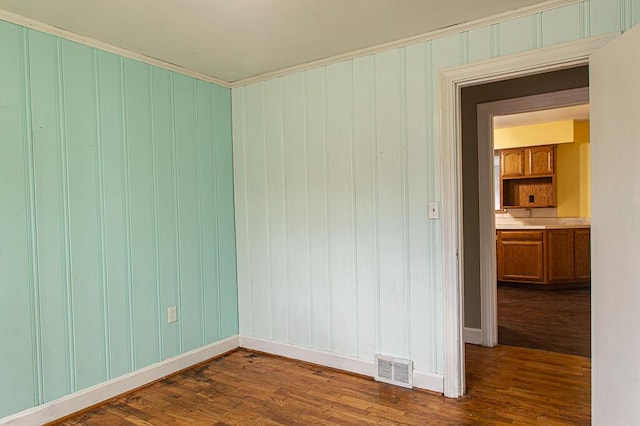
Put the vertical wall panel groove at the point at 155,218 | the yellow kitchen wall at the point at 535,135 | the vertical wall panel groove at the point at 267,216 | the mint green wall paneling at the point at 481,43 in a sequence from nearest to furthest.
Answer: the mint green wall paneling at the point at 481,43 < the vertical wall panel groove at the point at 155,218 < the vertical wall panel groove at the point at 267,216 < the yellow kitchen wall at the point at 535,135

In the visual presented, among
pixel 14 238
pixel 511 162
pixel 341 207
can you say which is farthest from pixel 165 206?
pixel 511 162

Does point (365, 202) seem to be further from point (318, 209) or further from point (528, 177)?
point (528, 177)

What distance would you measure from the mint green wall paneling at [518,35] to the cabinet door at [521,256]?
430 cm

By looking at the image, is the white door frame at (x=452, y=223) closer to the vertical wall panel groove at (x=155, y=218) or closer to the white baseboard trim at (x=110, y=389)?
the white baseboard trim at (x=110, y=389)

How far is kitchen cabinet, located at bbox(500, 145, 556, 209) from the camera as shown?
6.43m

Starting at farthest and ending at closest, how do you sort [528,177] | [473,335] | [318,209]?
[528,177] < [473,335] < [318,209]

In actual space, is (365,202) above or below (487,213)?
above

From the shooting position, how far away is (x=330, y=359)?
3102mm

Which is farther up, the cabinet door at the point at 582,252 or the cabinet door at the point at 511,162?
the cabinet door at the point at 511,162

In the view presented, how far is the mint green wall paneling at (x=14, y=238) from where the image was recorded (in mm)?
2186

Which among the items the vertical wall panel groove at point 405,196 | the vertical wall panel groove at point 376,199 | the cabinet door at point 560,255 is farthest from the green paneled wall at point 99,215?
the cabinet door at point 560,255

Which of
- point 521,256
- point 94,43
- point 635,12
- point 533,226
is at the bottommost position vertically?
point 521,256

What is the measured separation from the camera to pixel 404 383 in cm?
274

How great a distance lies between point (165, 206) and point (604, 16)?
296cm
